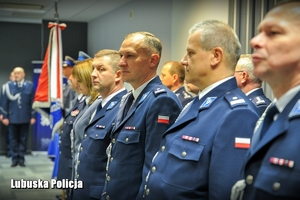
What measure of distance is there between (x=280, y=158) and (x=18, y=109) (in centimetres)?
709

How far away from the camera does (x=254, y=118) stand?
151 centimetres

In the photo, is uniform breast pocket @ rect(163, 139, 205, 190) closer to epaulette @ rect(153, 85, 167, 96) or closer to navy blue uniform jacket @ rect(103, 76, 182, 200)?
navy blue uniform jacket @ rect(103, 76, 182, 200)

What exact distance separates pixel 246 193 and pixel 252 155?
0.11 meters

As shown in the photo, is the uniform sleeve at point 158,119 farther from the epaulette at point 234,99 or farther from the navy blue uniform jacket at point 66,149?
the navy blue uniform jacket at point 66,149

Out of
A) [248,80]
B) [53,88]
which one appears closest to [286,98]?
[248,80]

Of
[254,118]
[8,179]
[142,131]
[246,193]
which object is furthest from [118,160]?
[8,179]

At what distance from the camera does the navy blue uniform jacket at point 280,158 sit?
1.07 metres

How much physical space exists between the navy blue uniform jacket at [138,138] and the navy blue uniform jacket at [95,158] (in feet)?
0.98

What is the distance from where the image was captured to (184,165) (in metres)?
1.53

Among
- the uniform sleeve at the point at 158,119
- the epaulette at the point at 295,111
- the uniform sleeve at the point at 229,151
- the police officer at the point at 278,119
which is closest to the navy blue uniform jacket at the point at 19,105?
the uniform sleeve at the point at 158,119

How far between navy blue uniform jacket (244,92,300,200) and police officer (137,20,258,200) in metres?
0.27

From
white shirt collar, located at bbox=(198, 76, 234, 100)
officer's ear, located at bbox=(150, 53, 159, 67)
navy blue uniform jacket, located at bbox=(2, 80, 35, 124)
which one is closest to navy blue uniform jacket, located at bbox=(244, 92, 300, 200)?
white shirt collar, located at bbox=(198, 76, 234, 100)

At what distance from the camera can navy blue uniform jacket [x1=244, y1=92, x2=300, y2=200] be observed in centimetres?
107

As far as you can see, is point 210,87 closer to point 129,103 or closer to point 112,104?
point 129,103
